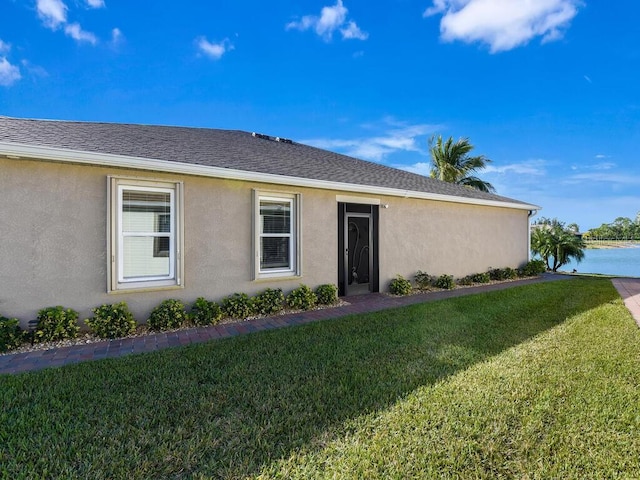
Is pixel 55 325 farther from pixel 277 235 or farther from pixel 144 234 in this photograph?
pixel 277 235

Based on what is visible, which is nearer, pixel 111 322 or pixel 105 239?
pixel 111 322

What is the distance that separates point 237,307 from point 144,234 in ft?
7.97

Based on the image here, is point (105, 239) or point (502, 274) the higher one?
point (105, 239)

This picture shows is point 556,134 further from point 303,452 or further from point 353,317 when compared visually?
point 303,452

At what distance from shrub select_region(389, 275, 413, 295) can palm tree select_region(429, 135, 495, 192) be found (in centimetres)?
1240

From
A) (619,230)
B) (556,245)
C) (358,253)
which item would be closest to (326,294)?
(358,253)

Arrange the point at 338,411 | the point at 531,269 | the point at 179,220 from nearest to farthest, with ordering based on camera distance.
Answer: the point at 338,411, the point at 179,220, the point at 531,269

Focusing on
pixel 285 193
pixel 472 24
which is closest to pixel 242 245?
pixel 285 193

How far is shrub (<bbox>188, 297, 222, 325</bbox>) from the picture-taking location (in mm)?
6223

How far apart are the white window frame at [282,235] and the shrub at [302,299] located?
19.0 inches

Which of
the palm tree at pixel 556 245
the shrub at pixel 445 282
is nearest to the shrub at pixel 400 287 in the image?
the shrub at pixel 445 282

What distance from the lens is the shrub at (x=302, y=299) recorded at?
7461mm

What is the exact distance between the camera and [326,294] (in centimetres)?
798

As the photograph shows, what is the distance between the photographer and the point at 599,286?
11.0m
